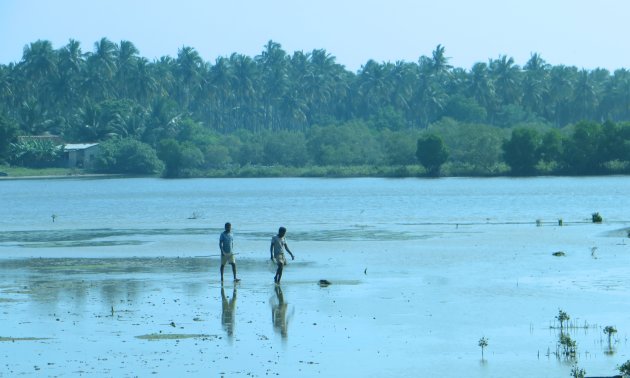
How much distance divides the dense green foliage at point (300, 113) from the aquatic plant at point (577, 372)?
114m

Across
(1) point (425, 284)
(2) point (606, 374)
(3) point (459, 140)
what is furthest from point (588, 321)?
(3) point (459, 140)

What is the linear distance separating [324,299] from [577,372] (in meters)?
10.7

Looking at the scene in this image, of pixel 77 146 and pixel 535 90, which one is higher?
pixel 535 90

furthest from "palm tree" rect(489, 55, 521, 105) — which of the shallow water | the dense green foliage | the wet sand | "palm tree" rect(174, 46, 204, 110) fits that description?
the wet sand

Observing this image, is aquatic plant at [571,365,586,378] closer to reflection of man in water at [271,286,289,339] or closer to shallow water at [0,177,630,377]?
shallow water at [0,177,630,377]

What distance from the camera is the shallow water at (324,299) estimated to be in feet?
66.7

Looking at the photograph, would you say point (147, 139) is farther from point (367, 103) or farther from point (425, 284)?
point (425, 284)

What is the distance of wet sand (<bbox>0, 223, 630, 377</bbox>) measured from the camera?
20016 mm

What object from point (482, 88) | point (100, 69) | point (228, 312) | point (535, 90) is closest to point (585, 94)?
point (535, 90)

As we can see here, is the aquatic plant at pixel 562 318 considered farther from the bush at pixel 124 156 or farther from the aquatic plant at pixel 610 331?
the bush at pixel 124 156

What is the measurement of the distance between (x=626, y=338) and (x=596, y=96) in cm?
16869

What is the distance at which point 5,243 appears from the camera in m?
52.2

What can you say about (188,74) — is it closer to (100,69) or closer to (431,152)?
(100,69)

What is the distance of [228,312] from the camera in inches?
1030
